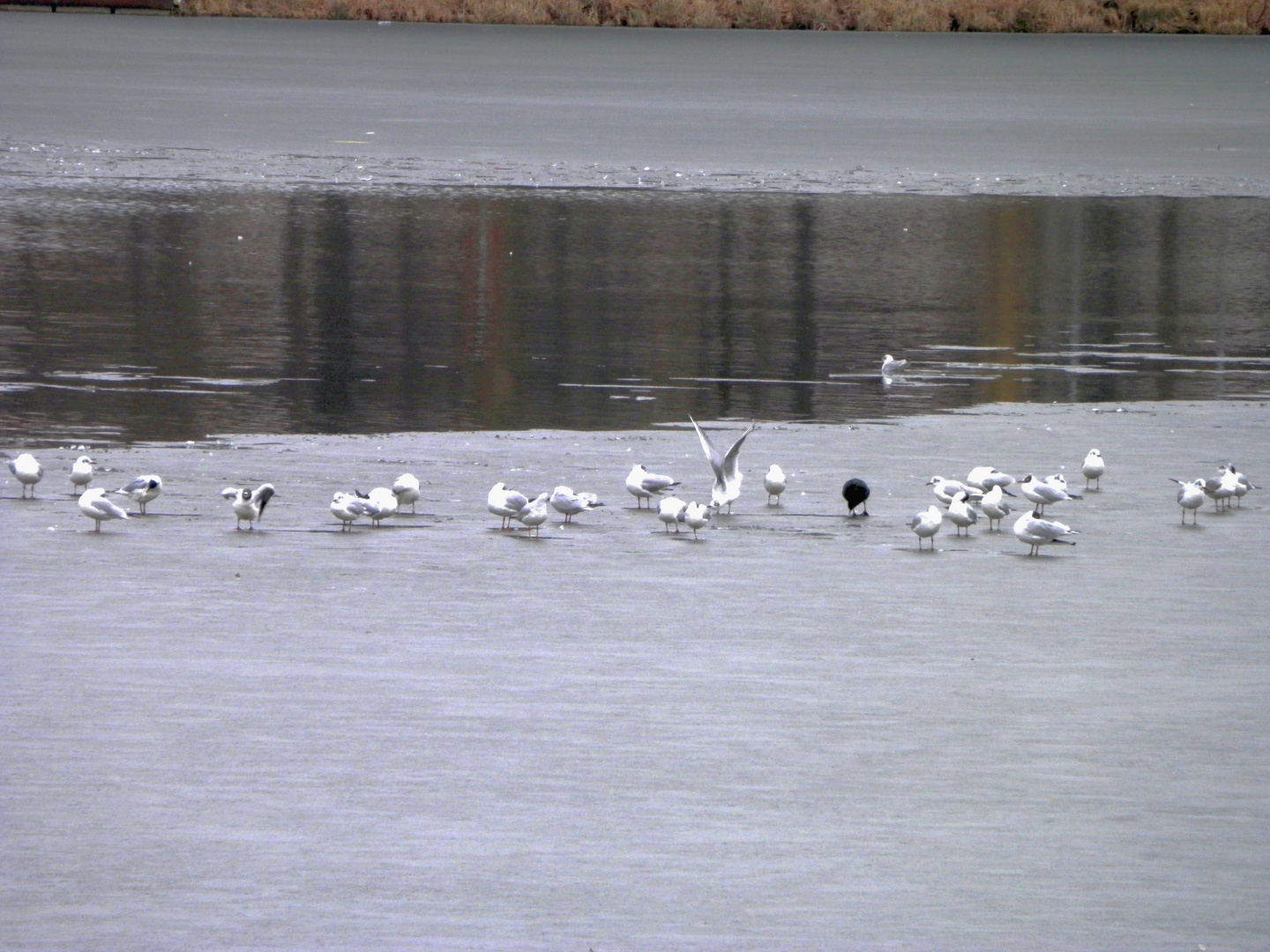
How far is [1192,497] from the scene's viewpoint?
9289 mm

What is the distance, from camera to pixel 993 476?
31.1 feet

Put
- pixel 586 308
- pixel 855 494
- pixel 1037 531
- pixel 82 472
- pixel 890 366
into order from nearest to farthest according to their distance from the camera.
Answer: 1. pixel 1037 531
2. pixel 82 472
3. pixel 855 494
4. pixel 890 366
5. pixel 586 308

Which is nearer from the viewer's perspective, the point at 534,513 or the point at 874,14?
the point at 534,513

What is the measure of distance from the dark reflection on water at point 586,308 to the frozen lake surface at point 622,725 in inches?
82.0

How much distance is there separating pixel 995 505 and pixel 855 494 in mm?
595

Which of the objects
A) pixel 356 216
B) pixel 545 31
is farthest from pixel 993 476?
pixel 545 31

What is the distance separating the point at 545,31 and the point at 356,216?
170 ft

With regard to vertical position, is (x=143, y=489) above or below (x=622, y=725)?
above

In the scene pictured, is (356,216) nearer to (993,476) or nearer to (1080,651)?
(993,476)

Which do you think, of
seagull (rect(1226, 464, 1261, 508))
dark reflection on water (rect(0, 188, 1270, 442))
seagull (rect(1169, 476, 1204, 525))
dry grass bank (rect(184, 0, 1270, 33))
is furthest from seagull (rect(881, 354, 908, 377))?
dry grass bank (rect(184, 0, 1270, 33))

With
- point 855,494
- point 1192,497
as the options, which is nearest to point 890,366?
point 855,494

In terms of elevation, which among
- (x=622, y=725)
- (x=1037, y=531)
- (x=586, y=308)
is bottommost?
(x=622, y=725)

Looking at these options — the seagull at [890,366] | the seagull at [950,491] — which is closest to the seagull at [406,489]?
the seagull at [950,491]

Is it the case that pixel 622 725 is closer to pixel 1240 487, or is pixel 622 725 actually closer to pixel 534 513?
pixel 534 513
